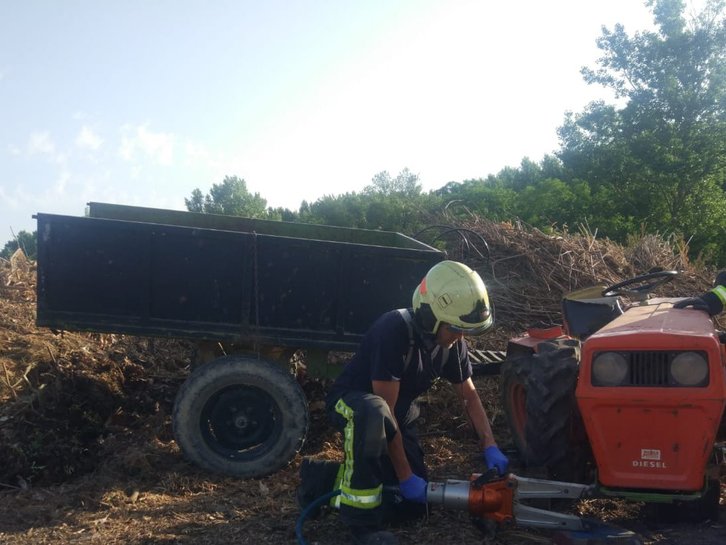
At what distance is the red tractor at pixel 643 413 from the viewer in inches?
156

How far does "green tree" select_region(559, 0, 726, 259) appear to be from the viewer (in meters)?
22.6

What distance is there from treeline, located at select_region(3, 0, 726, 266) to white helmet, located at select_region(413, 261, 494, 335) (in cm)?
1637

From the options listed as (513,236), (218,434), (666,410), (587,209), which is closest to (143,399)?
(218,434)

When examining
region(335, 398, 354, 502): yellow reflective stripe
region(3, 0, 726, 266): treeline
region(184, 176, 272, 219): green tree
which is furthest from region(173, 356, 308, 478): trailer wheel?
region(184, 176, 272, 219): green tree

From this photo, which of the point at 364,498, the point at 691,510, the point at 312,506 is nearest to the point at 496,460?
the point at 364,498

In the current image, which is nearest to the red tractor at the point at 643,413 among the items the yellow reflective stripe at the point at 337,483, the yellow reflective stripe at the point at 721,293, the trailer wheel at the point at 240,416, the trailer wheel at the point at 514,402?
the yellow reflective stripe at the point at 721,293

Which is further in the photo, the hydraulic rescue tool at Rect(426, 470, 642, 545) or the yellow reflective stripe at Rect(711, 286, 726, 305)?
the yellow reflective stripe at Rect(711, 286, 726, 305)

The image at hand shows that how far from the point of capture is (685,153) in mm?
22734

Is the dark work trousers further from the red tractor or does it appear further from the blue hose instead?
the red tractor

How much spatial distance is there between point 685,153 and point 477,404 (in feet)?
67.8

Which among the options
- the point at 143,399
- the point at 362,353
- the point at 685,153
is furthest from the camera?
the point at 685,153

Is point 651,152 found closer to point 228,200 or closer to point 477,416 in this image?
point 477,416

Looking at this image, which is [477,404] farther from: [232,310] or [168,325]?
[168,325]

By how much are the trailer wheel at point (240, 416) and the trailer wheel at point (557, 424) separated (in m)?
2.03
